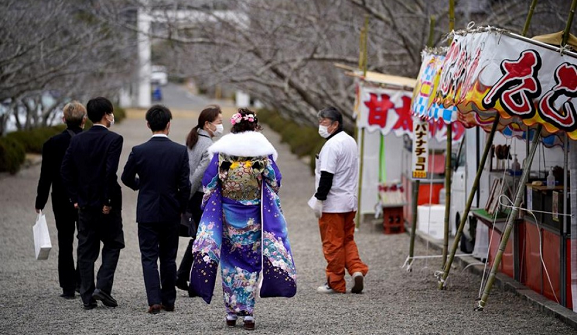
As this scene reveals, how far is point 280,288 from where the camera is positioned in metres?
6.94

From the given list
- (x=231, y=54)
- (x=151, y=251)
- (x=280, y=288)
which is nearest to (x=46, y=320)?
(x=151, y=251)

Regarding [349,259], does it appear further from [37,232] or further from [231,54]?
[231,54]

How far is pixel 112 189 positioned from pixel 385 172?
811cm

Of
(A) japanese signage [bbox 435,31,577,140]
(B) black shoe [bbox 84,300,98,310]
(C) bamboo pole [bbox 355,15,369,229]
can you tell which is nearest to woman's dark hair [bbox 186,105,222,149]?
(B) black shoe [bbox 84,300,98,310]

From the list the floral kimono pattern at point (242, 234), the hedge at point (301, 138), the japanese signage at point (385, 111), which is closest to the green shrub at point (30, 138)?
the hedge at point (301, 138)

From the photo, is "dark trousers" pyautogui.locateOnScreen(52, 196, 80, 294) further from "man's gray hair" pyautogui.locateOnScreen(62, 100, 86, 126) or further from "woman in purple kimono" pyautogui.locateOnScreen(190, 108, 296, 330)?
"woman in purple kimono" pyautogui.locateOnScreen(190, 108, 296, 330)

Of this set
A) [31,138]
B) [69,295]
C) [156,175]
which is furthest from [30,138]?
[156,175]

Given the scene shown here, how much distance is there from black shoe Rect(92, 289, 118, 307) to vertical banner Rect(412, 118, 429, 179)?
3.78 metres

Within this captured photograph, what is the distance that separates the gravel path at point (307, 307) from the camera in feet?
23.0

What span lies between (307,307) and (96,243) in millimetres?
1942

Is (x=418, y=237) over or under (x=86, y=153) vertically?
under

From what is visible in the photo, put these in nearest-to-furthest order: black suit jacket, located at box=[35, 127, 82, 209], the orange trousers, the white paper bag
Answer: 1. the white paper bag
2. black suit jacket, located at box=[35, 127, 82, 209]
3. the orange trousers

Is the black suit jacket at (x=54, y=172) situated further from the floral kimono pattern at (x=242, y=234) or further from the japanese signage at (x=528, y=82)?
the japanese signage at (x=528, y=82)

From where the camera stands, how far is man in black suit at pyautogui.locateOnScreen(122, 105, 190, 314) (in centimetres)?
724
